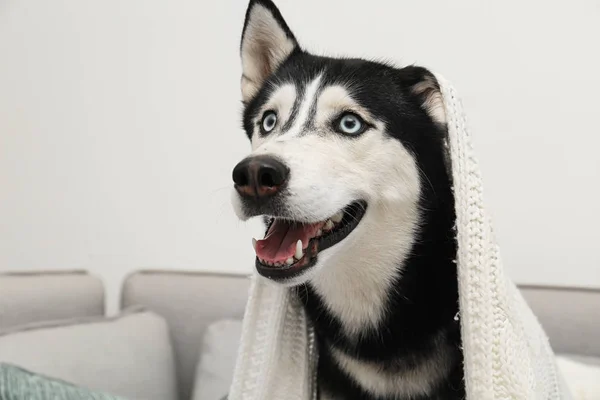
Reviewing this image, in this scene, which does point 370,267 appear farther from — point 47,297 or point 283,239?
point 47,297

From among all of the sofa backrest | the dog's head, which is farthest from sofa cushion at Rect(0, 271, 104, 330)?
the dog's head

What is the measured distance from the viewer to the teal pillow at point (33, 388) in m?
0.42

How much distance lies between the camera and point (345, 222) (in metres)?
0.79

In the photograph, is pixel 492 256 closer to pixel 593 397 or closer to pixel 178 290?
pixel 593 397

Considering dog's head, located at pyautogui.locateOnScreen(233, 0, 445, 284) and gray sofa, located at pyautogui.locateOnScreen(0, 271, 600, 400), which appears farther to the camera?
gray sofa, located at pyautogui.locateOnScreen(0, 271, 600, 400)

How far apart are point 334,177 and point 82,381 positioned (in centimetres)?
85

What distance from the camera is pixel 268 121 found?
88 cm

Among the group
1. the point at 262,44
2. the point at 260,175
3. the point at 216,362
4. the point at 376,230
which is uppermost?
the point at 262,44

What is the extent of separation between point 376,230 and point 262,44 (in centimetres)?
44

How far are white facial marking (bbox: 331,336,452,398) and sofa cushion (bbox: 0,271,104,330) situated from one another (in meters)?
0.99

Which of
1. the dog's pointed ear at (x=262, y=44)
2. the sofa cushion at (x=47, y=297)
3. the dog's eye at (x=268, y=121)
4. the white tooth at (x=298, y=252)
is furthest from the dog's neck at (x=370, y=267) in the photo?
the sofa cushion at (x=47, y=297)

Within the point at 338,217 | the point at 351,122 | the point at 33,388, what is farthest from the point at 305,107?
the point at 33,388

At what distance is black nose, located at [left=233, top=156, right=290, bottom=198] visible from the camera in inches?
25.4

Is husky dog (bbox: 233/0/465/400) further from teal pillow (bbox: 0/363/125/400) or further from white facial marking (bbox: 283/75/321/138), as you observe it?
teal pillow (bbox: 0/363/125/400)
